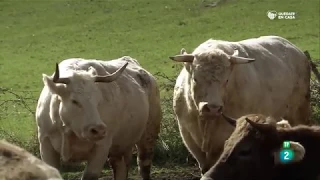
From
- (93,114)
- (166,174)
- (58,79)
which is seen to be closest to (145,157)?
(166,174)

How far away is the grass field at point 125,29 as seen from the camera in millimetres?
30156

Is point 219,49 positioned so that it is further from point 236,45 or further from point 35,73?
point 35,73

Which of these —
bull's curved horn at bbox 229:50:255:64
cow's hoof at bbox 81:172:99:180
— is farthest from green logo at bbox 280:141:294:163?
cow's hoof at bbox 81:172:99:180

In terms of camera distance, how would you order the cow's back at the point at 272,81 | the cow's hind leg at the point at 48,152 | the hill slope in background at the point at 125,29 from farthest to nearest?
the hill slope in background at the point at 125,29
the cow's back at the point at 272,81
the cow's hind leg at the point at 48,152

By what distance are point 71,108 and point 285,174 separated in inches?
110

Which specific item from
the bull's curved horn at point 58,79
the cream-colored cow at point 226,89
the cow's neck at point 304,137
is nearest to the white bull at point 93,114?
the bull's curved horn at point 58,79

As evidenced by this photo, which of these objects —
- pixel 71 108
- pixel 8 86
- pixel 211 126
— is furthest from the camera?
pixel 8 86

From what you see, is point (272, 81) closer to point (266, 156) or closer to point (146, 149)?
point (146, 149)

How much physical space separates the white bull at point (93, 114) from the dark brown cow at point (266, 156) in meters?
2.04

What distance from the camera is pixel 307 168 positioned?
7020 millimetres

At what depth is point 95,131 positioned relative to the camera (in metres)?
8.73

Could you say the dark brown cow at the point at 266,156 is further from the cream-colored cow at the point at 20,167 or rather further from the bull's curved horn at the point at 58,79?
the bull's curved horn at the point at 58,79

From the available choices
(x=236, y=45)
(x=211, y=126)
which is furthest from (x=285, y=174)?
(x=236, y=45)

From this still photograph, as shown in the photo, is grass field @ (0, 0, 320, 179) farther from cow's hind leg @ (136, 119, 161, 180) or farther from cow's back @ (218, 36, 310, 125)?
cow's back @ (218, 36, 310, 125)
